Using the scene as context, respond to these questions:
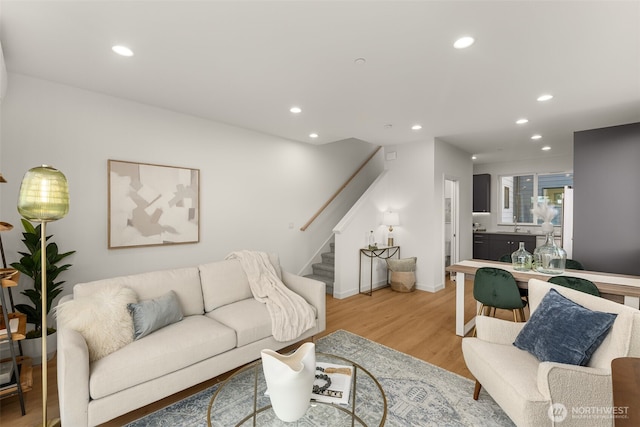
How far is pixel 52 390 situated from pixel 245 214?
273 centimetres

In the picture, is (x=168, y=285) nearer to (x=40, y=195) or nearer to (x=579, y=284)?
(x=40, y=195)

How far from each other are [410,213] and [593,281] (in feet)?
9.38

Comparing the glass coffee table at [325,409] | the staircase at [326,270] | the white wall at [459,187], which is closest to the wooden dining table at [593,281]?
the white wall at [459,187]

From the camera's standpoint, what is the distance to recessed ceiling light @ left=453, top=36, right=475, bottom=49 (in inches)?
81.4

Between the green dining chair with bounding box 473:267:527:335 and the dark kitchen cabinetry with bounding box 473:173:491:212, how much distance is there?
197 inches

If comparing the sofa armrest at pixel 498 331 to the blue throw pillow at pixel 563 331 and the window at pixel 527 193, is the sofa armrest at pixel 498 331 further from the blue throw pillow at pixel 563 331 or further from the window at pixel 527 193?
the window at pixel 527 193

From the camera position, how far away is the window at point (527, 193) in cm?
671

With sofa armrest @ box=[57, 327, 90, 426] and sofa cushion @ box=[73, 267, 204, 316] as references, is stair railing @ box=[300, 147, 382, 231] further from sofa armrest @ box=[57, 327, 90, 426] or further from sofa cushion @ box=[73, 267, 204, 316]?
sofa armrest @ box=[57, 327, 90, 426]

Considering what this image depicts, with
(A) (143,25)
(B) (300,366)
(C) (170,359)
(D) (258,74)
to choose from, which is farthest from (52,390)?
(D) (258,74)

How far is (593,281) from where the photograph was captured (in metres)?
2.64

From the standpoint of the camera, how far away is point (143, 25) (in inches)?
77.1

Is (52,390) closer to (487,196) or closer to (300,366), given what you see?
(300,366)

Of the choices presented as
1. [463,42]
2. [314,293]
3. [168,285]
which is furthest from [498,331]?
[168,285]

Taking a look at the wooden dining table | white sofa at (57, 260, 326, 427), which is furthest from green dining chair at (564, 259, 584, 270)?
white sofa at (57, 260, 326, 427)
